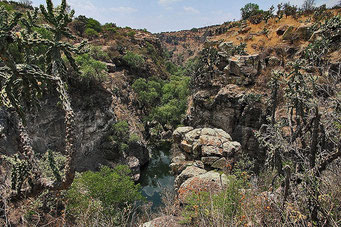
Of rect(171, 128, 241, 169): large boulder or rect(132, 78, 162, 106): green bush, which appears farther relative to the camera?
rect(132, 78, 162, 106): green bush

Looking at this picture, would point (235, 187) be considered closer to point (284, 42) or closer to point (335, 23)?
point (335, 23)

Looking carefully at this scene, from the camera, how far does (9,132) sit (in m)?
14.5

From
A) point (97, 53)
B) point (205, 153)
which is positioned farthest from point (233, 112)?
point (97, 53)

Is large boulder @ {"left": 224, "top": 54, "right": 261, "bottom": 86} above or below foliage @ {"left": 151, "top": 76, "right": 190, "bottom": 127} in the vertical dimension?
above

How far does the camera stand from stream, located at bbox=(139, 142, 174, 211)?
22.4 meters

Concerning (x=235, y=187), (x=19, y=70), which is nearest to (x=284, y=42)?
(x=235, y=187)

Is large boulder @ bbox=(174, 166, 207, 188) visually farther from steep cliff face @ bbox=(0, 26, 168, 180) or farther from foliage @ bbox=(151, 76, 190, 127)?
foliage @ bbox=(151, 76, 190, 127)

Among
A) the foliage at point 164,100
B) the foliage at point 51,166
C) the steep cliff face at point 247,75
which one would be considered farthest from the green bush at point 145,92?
A: the foliage at point 51,166

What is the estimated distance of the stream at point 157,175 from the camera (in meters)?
22.4

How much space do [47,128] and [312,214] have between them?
2431 centimetres

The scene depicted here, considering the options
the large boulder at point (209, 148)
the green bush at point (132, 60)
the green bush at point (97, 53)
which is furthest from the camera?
the green bush at point (132, 60)

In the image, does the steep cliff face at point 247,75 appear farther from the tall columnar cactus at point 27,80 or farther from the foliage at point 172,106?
the tall columnar cactus at point 27,80

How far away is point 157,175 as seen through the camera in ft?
88.4

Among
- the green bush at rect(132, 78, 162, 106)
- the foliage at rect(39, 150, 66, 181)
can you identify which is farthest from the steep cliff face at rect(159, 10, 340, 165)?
the foliage at rect(39, 150, 66, 181)
